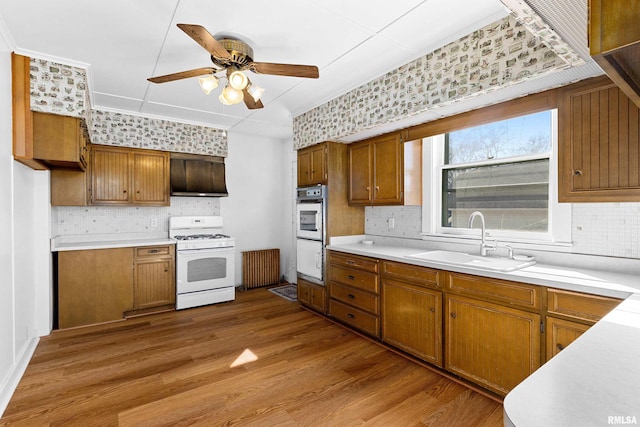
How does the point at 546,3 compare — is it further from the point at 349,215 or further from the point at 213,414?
the point at 349,215

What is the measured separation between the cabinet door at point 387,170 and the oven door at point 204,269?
240 centimetres

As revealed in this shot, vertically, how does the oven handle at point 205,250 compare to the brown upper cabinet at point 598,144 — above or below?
below

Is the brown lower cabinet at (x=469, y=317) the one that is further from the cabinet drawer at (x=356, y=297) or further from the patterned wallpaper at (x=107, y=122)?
the patterned wallpaper at (x=107, y=122)

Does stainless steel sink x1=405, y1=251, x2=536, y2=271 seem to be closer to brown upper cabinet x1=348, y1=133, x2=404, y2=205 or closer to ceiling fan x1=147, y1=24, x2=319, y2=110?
brown upper cabinet x1=348, y1=133, x2=404, y2=205

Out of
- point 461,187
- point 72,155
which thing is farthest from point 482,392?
point 72,155

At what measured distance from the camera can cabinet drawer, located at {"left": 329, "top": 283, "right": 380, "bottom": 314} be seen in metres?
3.17

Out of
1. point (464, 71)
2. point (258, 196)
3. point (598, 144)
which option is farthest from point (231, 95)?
point (258, 196)

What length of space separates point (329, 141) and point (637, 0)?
10.6 ft

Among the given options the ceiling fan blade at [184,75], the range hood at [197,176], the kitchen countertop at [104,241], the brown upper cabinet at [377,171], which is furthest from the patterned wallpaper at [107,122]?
the brown upper cabinet at [377,171]

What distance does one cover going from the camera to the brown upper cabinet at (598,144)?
5.85 ft

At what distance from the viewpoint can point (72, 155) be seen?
293 cm

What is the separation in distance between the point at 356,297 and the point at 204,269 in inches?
89.6

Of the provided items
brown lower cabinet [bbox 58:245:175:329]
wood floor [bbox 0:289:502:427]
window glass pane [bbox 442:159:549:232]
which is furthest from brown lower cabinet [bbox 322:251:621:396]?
brown lower cabinet [bbox 58:245:175:329]

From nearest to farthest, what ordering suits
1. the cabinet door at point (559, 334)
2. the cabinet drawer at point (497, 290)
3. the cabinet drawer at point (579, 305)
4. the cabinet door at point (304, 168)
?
the cabinet drawer at point (579, 305)
the cabinet door at point (559, 334)
the cabinet drawer at point (497, 290)
the cabinet door at point (304, 168)
